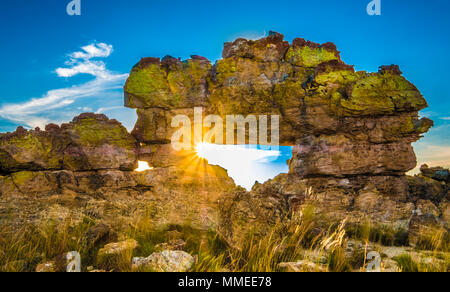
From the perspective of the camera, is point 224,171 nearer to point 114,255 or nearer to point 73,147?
point 114,255

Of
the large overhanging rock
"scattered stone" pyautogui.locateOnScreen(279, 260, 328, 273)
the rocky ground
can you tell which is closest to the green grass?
"scattered stone" pyautogui.locateOnScreen(279, 260, 328, 273)

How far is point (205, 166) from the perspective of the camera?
8.29 meters

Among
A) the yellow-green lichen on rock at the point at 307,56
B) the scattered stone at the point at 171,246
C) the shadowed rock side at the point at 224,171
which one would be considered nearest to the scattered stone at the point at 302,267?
the scattered stone at the point at 171,246

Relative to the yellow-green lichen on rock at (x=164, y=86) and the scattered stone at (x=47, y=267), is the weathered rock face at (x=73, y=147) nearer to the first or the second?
the yellow-green lichen on rock at (x=164, y=86)

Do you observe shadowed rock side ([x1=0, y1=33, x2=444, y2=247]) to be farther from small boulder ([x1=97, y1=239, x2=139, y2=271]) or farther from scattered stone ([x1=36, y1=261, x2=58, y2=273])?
scattered stone ([x1=36, y1=261, x2=58, y2=273])

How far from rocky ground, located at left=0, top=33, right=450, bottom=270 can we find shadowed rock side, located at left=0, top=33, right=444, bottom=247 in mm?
34

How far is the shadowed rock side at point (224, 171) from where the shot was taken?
7.07m

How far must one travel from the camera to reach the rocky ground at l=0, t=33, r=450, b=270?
6.78 m

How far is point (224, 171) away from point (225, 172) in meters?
0.05

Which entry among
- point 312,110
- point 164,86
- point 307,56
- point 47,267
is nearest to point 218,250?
point 47,267

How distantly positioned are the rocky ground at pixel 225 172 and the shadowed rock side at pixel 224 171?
0.11 ft

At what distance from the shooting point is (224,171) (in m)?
8.51
